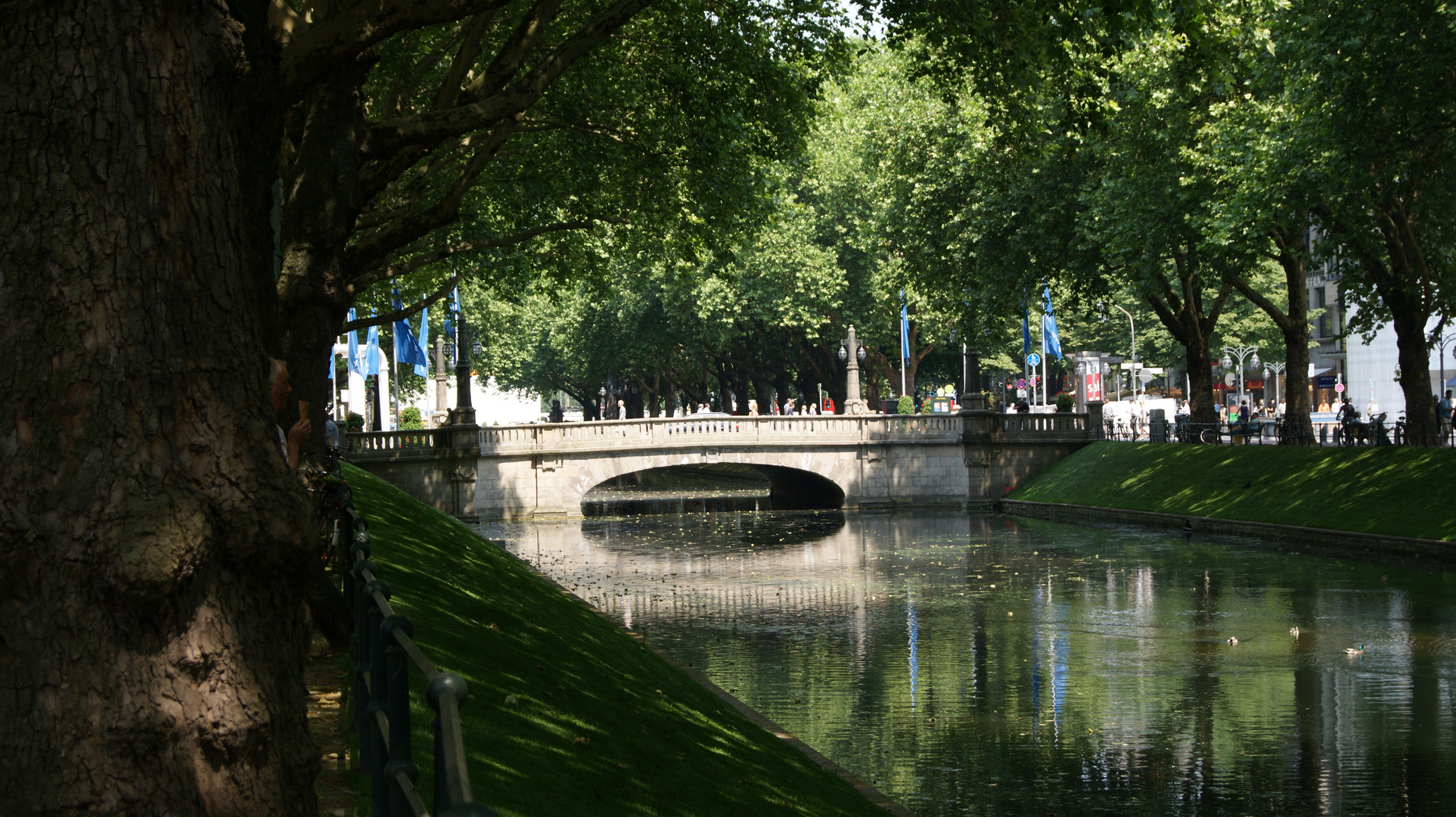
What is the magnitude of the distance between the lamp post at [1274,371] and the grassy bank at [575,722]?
191 feet

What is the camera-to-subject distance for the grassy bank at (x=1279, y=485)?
88.8 ft

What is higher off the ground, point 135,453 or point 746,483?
point 135,453

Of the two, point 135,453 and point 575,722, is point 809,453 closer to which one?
point 575,722

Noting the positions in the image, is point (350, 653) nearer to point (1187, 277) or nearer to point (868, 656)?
point (868, 656)

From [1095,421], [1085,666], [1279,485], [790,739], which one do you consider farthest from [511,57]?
[1095,421]

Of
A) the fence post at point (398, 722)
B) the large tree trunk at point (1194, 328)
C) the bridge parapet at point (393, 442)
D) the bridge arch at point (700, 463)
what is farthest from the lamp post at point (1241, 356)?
the fence post at point (398, 722)

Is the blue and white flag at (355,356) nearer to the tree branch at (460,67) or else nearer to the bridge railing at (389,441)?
the bridge railing at (389,441)

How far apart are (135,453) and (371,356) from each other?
3957 cm

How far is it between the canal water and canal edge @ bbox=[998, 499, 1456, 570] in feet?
2.83

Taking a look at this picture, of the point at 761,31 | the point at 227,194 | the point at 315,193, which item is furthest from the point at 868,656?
the point at 227,194

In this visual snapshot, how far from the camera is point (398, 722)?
3.55 metres

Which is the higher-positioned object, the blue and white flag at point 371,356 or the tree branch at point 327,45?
the blue and white flag at point 371,356

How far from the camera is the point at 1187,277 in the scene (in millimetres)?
35562

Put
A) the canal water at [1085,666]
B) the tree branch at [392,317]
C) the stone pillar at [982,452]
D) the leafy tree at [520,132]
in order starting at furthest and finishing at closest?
the stone pillar at [982,452] → the tree branch at [392,317] → the canal water at [1085,666] → the leafy tree at [520,132]
